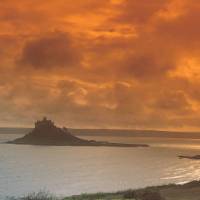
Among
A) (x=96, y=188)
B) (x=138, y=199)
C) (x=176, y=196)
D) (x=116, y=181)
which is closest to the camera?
(x=138, y=199)

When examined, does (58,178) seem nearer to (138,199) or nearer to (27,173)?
(27,173)

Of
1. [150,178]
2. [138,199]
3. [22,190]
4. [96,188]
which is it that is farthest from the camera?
[150,178]

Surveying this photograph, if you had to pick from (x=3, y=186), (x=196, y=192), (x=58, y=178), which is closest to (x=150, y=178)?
(x=58, y=178)

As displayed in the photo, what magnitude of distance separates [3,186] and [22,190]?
10317 mm

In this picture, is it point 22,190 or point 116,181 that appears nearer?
point 22,190

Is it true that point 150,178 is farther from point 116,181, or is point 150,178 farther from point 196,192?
point 196,192

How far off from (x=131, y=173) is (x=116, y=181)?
27.6m

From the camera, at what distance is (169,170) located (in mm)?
168875

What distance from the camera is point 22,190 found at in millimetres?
103375

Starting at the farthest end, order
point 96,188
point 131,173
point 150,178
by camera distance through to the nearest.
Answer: point 131,173 → point 150,178 → point 96,188

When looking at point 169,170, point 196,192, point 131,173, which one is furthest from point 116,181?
point 196,192

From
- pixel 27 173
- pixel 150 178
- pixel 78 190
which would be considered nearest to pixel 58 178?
pixel 27 173

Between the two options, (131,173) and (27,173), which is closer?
(27,173)

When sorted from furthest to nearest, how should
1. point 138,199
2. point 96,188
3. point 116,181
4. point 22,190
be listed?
point 116,181, point 96,188, point 22,190, point 138,199
